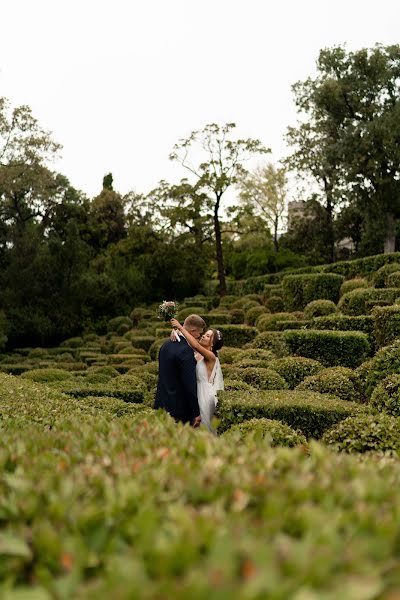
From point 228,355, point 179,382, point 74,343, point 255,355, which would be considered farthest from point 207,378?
point 74,343

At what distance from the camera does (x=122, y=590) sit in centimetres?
147

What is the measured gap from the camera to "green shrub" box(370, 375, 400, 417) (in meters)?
7.59

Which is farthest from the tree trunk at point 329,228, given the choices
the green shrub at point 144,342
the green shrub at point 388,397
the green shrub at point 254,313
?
the green shrub at point 388,397

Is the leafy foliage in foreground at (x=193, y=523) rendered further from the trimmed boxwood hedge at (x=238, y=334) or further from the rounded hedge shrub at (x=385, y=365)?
the trimmed boxwood hedge at (x=238, y=334)

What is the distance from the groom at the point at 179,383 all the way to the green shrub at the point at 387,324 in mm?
6666

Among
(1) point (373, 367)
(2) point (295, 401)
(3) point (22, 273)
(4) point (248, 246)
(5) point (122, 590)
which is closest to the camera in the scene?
(5) point (122, 590)

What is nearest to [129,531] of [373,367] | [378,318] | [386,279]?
[373,367]

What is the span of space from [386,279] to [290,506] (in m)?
19.1

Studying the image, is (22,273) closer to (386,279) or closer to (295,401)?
(386,279)

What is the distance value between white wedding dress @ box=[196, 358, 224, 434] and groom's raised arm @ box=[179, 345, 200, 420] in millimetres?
261

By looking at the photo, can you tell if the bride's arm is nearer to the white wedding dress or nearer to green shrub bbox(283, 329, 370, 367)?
the white wedding dress

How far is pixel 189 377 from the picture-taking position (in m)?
7.01

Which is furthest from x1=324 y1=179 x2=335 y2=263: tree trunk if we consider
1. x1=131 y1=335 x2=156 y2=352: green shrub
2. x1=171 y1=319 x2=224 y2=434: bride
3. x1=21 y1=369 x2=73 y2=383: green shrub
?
x1=171 y1=319 x2=224 y2=434: bride

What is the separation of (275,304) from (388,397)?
16698mm
